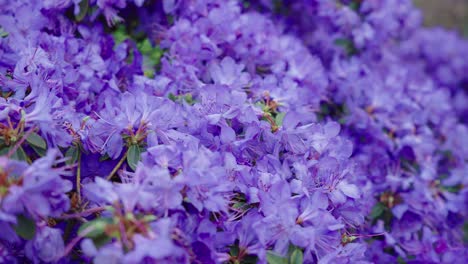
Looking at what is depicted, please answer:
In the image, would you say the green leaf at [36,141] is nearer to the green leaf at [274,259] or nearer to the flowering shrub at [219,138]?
the flowering shrub at [219,138]

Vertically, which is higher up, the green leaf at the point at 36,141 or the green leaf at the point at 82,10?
the green leaf at the point at 82,10

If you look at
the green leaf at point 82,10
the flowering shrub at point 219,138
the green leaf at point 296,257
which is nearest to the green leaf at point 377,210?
the flowering shrub at point 219,138

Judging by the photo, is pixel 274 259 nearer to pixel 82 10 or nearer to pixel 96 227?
pixel 96 227

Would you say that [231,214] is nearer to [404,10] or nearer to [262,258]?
[262,258]

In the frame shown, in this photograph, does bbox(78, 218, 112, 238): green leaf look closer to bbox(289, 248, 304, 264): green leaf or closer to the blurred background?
bbox(289, 248, 304, 264): green leaf

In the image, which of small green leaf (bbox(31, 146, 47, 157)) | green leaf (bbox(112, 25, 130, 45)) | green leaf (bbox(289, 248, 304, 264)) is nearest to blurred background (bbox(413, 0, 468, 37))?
green leaf (bbox(112, 25, 130, 45))

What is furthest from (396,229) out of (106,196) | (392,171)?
(106,196)

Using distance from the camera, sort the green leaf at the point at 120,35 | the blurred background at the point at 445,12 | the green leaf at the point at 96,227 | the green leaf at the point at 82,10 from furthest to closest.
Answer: the blurred background at the point at 445,12
the green leaf at the point at 120,35
the green leaf at the point at 82,10
the green leaf at the point at 96,227
